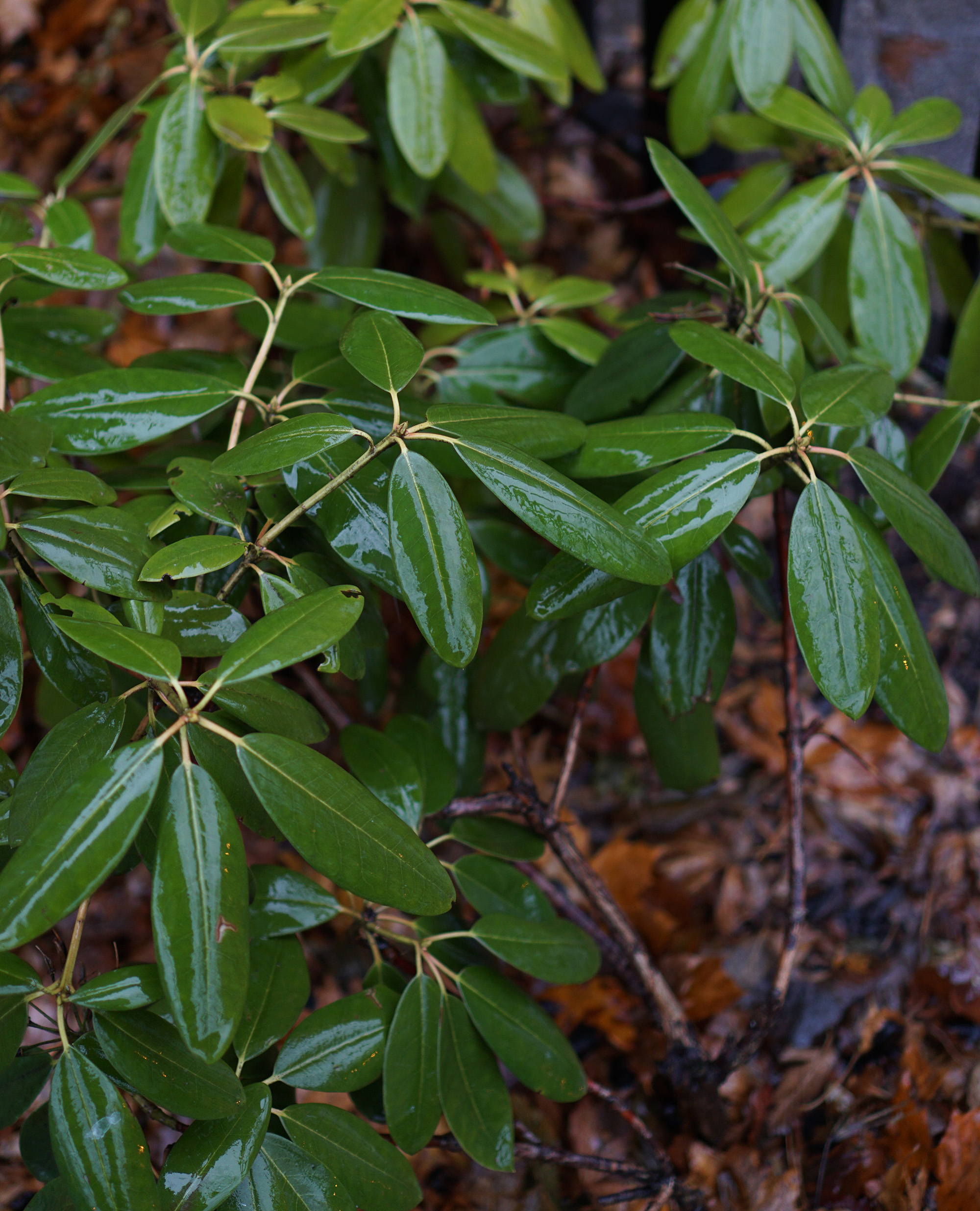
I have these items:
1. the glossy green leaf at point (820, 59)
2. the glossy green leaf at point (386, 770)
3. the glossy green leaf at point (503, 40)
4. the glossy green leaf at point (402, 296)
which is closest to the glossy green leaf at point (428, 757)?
the glossy green leaf at point (386, 770)

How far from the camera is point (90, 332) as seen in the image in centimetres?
105

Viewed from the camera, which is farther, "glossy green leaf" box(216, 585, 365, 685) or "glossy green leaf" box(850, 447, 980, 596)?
"glossy green leaf" box(850, 447, 980, 596)

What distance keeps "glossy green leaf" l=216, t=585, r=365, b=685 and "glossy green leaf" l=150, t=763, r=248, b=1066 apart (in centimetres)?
8

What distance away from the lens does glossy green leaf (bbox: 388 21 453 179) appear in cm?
117

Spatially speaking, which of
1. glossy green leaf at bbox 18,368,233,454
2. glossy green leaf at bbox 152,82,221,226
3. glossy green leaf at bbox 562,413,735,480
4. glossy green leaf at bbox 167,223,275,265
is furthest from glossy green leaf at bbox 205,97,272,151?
glossy green leaf at bbox 562,413,735,480

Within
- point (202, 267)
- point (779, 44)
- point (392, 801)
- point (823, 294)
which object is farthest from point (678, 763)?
point (202, 267)

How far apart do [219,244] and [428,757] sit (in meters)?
0.62

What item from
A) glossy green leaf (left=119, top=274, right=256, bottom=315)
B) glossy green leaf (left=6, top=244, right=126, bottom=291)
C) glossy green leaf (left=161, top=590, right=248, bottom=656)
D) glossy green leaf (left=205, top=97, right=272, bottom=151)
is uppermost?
glossy green leaf (left=205, top=97, right=272, bottom=151)

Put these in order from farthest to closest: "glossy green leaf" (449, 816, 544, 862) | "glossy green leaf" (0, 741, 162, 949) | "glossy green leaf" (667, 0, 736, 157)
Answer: "glossy green leaf" (667, 0, 736, 157)
"glossy green leaf" (449, 816, 544, 862)
"glossy green leaf" (0, 741, 162, 949)

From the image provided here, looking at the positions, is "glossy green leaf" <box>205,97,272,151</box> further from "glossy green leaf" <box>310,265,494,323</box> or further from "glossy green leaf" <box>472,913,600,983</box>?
"glossy green leaf" <box>472,913,600,983</box>

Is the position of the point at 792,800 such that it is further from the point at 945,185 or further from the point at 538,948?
the point at 945,185

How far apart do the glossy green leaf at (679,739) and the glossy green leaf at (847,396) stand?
15.9 inches

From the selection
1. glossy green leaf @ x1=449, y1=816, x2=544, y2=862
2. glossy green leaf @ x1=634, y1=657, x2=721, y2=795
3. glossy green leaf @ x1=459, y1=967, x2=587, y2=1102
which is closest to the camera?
glossy green leaf @ x1=459, y1=967, x2=587, y2=1102

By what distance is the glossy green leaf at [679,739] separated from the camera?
3.58 feet
